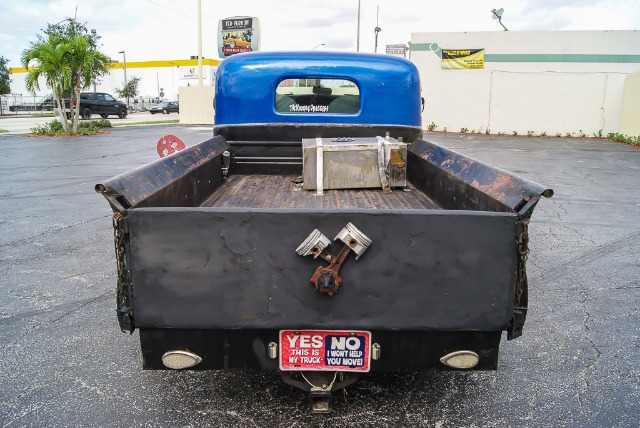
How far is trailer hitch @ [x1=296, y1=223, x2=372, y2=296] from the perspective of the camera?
2324mm

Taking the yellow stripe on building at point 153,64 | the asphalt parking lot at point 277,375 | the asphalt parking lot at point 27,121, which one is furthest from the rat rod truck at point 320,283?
the yellow stripe on building at point 153,64

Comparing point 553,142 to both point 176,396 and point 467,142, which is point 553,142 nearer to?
point 467,142

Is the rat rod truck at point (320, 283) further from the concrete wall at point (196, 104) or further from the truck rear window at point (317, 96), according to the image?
the concrete wall at point (196, 104)

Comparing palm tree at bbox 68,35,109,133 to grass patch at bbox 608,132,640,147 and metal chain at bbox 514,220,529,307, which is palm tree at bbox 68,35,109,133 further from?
metal chain at bbox 514,220,529,307

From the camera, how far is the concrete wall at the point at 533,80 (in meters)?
23.9

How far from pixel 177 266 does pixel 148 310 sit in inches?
10.0

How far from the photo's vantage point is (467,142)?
824 inches

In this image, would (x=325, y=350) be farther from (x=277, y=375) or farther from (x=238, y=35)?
(x=238, y=35)

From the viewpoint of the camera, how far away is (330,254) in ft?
7.74

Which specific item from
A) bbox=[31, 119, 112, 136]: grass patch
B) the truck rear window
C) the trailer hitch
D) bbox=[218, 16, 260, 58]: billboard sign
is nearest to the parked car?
bbox=[218, 16, 260, 58]: billboard sign

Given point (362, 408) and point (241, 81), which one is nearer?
point (362, 408)

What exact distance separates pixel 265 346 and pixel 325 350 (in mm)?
291

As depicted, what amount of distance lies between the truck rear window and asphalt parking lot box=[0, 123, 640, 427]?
2476mm

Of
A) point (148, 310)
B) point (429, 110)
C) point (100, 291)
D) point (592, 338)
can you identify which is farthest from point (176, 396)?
point (429, 110)
